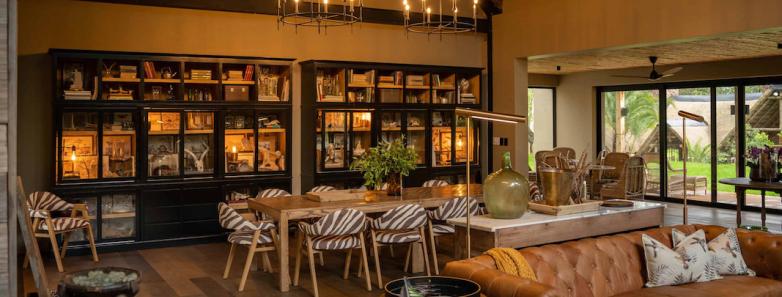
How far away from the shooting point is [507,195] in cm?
419

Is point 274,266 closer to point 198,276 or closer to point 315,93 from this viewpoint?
point 198,276

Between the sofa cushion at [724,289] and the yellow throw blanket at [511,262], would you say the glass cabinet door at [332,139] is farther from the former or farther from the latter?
the yellow throw blanket at [511,262]

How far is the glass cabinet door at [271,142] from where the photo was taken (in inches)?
353

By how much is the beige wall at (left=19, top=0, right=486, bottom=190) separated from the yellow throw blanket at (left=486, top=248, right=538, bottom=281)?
5750mm

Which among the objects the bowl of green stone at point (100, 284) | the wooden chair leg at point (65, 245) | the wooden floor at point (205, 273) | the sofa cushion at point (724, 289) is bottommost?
the wooden floor at point (205, 273)

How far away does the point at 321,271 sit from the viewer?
703 cm

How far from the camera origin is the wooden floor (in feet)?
20.5

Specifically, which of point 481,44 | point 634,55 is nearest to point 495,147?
point 481,44

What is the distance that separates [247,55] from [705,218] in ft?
23.4

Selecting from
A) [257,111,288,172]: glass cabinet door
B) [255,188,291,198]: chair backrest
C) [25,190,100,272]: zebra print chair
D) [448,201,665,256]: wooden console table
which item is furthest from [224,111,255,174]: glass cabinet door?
[448,201,665,256]: wooden console table

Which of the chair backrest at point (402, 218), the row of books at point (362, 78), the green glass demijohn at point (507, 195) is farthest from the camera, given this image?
the row of books at point (362, 78)

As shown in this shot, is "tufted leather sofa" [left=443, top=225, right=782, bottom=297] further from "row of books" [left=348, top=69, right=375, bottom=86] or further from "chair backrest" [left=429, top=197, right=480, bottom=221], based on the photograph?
"row of books" [left=348, top=69, right=375, bottom=86]

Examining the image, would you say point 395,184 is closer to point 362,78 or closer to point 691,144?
point 362,78

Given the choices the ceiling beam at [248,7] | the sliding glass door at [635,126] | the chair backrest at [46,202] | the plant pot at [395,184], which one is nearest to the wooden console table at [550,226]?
the plant pot at [395,184]
